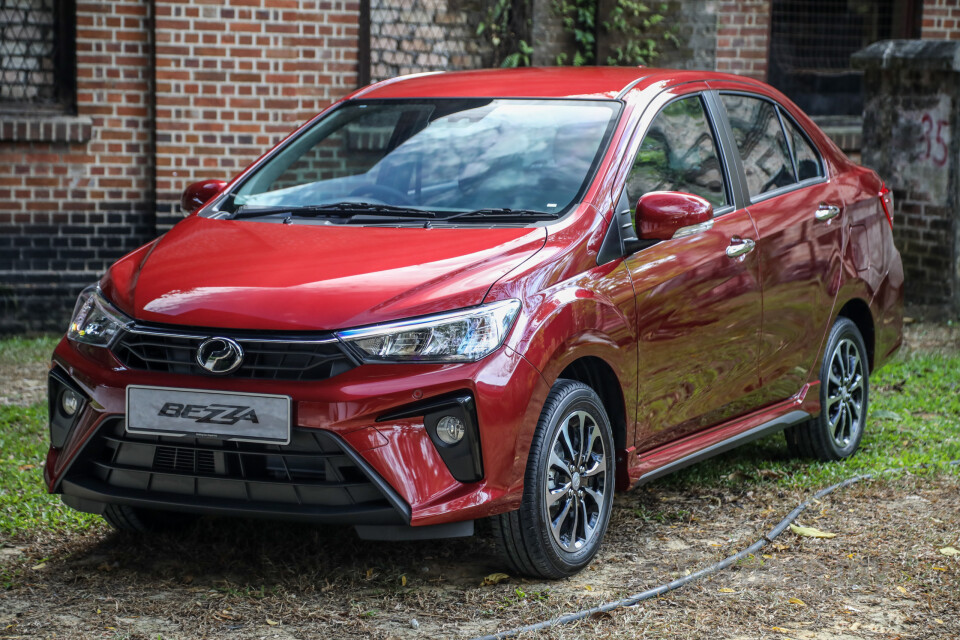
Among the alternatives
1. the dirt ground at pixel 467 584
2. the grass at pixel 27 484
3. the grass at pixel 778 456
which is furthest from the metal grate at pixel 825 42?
the grass at pixel 27 484

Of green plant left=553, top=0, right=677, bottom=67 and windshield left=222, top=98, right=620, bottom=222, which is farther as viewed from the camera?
green plant left=553, top=0, right=677, bottom=67

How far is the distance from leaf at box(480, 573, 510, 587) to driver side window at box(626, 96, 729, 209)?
1404 mm

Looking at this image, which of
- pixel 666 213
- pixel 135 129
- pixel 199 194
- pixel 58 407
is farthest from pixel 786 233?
pixel 135 129

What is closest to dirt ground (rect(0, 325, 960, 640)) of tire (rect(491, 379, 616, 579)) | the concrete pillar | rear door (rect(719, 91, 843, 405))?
tire (rect(491, 379, 616, 579))

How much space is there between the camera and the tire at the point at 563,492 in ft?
13.6

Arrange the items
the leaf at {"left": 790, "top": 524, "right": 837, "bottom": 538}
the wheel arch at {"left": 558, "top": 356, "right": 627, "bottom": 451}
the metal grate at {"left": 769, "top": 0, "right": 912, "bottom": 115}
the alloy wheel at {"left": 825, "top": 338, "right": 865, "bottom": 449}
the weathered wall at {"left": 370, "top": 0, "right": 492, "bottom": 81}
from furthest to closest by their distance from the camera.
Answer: the metal grate at {"left": 769, "top": 0, "right": 912, "bottom": 115}, the weathered wall at {"left": 370, "top": 0, "right": 492, "bottom": 81}, the alloy wheel at {"left": 825, "top": 338, "right": 865, "bottom": 449}, the leaf at {"left": 790, "top": 524, "right": 837, "bottom": 538}, the wheel arch at {"left": 558, "top": 356, "right": 627, "bottom": 451}

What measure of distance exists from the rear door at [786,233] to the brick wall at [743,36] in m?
5.63

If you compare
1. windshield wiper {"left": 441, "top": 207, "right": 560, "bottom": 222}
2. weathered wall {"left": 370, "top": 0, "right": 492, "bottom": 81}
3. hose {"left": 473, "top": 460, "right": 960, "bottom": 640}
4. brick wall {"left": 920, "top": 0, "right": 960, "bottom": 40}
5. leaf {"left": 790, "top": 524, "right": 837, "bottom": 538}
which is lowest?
leaf {"left": 790, "top": 524, "right": 837, "bottom": 538}

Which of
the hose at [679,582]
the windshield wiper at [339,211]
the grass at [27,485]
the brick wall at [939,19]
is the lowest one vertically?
the grass at [27,485]

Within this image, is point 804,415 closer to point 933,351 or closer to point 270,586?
point 270,586

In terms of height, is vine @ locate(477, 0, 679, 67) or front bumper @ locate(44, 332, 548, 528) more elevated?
vine @ locate(477, 0, 679, 67)

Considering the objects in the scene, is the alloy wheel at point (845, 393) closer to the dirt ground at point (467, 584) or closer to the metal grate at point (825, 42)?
the dirt ground at point (467, 584)

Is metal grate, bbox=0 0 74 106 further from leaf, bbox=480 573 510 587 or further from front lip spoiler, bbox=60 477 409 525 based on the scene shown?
leaf, bbox=480 573 510 587

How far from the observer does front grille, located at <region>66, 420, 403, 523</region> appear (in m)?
3.89
